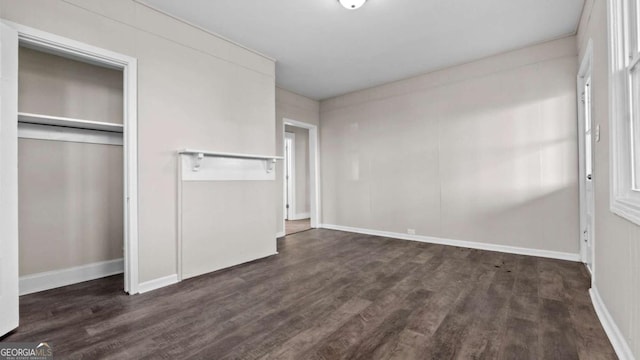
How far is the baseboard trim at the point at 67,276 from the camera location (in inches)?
101

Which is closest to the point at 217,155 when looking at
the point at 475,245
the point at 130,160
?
the point at 130,160

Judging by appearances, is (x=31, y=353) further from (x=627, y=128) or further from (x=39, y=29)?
(x=627, y=128)

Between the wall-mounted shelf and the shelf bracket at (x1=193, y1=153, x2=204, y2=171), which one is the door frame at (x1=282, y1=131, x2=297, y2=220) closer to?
the wall-mounted shelf

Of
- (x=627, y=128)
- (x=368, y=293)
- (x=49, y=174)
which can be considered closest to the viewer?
(x=627, y=128)

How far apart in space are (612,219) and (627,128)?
62 cm

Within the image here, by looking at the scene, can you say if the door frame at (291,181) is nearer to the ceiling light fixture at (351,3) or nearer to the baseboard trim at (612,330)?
the ceiling light fixture at (351,3)

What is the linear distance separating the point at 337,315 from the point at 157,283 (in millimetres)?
1874

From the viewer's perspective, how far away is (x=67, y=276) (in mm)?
2805

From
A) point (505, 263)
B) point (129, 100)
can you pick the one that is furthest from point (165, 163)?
point (505, 263)

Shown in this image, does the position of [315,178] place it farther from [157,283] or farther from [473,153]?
[157,283]

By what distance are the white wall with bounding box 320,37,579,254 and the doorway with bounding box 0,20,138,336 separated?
3.82 metres

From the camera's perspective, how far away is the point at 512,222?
3.76 meters

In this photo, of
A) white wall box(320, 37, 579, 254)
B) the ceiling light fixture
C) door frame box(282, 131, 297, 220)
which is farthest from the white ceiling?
door frame box(282, 131, 297, 220)

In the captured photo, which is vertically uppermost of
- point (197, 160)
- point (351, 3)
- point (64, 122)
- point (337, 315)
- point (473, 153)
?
point (351, 3)
